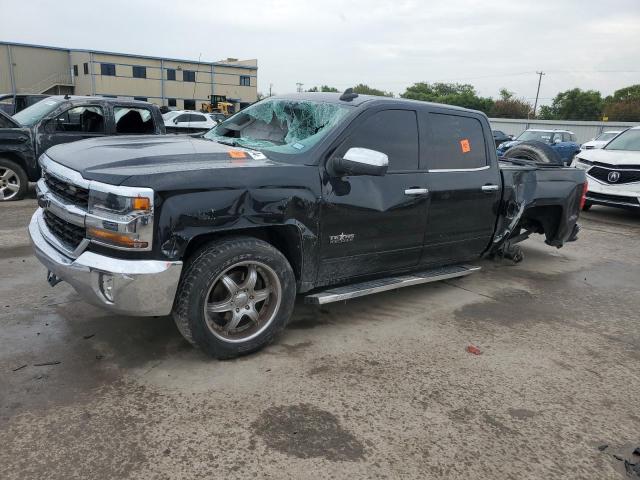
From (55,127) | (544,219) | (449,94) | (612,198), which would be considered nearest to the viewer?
(544,219)

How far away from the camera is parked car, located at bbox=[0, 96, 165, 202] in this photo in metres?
8.12

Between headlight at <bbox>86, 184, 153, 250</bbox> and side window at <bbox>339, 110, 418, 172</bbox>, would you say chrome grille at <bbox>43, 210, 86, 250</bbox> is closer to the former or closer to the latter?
headlight at <bbox>86, 184, 153, 250</bbox>

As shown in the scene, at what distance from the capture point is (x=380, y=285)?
4094mm

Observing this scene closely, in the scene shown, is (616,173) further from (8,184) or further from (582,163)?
(8,184)

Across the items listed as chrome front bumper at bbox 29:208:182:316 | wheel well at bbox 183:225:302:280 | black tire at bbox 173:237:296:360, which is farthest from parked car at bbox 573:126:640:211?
chrome front bumper at bbox 29:208:182:316

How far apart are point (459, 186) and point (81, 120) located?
6.73 meters

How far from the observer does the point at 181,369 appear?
10.8 feet

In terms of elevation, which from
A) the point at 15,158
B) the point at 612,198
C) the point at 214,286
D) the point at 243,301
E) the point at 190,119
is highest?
the point at 190,119

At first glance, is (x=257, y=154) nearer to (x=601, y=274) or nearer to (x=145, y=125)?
(x=601, y=274)

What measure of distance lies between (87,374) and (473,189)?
3.51 m

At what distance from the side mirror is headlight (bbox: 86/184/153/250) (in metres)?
1.36

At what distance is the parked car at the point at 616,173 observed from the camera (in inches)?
353

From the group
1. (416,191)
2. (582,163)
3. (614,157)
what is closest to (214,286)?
(416,191)

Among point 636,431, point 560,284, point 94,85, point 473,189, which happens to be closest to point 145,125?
point 473,189
